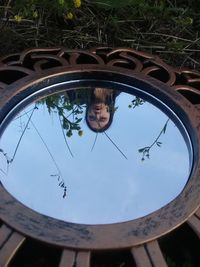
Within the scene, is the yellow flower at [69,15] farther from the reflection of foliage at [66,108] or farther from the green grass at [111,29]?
the reflection of foliage at [66,108]

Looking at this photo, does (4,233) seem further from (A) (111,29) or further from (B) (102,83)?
(A) (111,29)

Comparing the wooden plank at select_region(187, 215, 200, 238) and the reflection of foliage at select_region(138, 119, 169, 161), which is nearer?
the wooden plank at select_region(187, 215, 200, 238)

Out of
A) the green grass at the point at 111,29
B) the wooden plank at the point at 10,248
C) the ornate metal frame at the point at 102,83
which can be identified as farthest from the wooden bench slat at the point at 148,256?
the green grass at the point at 111,29

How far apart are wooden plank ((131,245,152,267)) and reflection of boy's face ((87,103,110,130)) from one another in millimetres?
400

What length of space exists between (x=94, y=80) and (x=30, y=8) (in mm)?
416

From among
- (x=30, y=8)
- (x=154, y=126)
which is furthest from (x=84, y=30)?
(x=154, y=126)

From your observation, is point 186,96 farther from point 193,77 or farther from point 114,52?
point 114,52

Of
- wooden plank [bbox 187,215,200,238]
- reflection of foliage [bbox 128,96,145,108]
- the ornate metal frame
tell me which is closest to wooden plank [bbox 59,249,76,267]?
the ornate metal frame

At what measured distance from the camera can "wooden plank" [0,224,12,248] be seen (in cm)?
114

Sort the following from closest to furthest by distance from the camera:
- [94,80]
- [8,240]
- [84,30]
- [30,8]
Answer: [8,240]
[94,80]
[30,8]
[84,30]

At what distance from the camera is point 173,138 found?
1.42 metres

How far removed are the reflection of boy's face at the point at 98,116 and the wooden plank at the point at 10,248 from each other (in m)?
0.41

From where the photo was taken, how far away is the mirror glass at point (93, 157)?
1.25 metres

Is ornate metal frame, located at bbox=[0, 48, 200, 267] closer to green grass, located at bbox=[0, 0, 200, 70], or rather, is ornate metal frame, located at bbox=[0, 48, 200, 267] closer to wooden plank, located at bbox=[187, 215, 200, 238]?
wooden plank, located at bbox=[187, 215, 200, 238]
